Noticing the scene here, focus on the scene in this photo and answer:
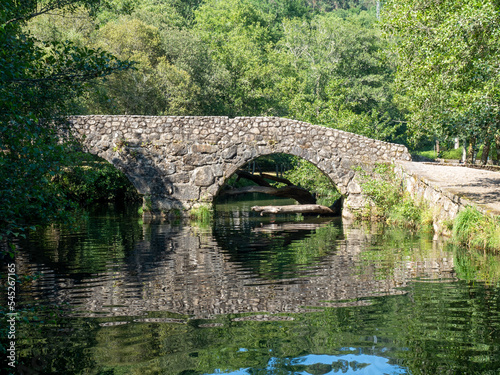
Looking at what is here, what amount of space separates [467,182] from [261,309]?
29.7ft

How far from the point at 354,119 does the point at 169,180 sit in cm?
773

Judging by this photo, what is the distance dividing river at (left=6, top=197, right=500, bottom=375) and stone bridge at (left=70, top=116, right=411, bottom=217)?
5.35m

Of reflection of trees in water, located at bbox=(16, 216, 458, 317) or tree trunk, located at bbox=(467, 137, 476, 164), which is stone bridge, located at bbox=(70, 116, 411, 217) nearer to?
tree trunk, located at bbox=(467, 137, 476, 164)

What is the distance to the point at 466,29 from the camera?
1026 cm

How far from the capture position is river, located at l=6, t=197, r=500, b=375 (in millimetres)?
4004

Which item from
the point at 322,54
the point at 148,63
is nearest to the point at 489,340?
the point at 148,63

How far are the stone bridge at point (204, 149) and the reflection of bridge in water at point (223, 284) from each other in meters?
6.02

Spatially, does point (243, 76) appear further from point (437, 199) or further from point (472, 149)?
point (437, 199)

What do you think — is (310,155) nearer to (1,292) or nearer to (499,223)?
(499,223)

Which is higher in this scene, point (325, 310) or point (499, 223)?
point (499, 223)

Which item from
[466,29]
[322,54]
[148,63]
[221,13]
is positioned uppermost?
[221,13]

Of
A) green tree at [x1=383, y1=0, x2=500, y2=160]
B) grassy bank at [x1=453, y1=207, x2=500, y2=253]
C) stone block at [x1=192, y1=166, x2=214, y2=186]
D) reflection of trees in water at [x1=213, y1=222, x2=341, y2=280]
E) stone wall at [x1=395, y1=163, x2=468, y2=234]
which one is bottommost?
reflection of trees in water at [x1=213, y1=222, x2=341, y2=280]

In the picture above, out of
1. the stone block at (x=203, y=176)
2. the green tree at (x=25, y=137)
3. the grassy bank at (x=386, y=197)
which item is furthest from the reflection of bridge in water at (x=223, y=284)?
the stone block at (x=203, y=176)

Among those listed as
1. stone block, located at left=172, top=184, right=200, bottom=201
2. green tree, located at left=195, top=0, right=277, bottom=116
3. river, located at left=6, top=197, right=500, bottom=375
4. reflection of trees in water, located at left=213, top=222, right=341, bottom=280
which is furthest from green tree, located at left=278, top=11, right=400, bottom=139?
river, located at left=6, top=197, right=500, bottom=375
